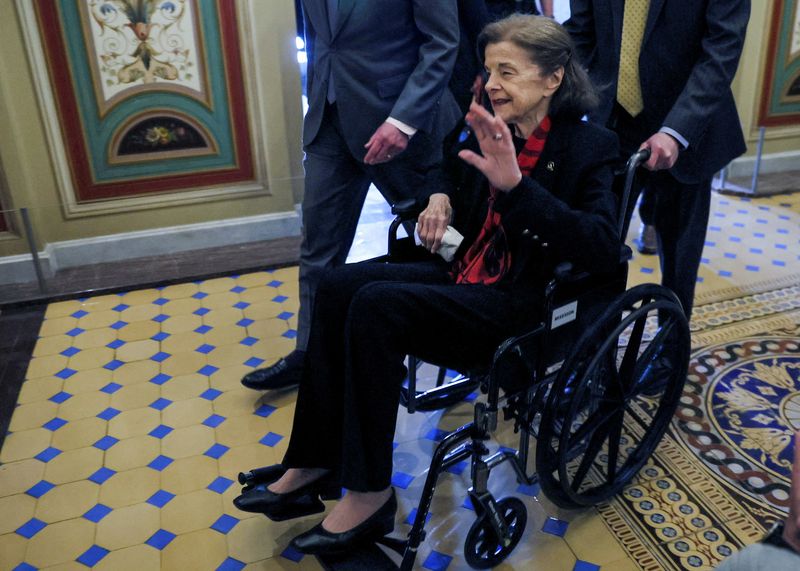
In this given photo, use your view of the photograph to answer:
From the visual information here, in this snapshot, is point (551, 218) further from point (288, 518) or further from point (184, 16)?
point (184, 16)

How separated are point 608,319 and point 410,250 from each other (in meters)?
0.58

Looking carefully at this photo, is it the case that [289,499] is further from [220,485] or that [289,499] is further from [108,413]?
[108,413]

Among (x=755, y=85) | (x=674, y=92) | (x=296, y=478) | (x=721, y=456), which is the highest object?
(x=674, y=92)

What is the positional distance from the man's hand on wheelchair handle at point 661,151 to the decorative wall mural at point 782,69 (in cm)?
280

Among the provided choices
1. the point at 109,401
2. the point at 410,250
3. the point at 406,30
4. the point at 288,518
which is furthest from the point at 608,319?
the point at 109,401

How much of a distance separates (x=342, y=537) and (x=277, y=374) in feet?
2.90

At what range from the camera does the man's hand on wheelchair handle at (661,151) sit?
193 centimetres

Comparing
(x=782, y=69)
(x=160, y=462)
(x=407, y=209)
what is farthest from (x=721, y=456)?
(x=782, y=69)

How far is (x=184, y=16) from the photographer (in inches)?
131

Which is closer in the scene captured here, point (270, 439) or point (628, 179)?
point (628, 179)

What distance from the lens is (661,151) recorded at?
1.95 metres

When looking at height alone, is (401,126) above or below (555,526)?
above

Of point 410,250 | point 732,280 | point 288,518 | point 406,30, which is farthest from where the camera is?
point 732,280

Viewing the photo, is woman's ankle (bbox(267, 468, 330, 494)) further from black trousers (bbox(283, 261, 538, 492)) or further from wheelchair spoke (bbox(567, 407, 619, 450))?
wheelchair spoke (bbox(567, 407, 619, 450))
